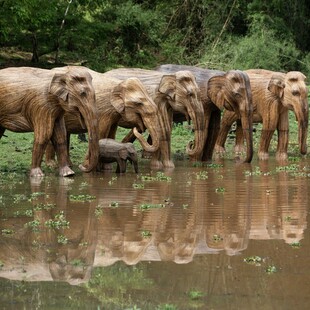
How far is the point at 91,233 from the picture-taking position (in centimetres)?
988

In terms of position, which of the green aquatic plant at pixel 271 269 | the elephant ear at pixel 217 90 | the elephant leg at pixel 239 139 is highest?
the green aquatic plant at pixel 271 269

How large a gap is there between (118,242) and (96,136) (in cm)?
588

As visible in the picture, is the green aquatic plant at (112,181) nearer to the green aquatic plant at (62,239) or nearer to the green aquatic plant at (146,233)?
the green aquatic plant at (146,233)

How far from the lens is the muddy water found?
7293 millimetres

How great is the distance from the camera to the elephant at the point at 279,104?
19.8 metres

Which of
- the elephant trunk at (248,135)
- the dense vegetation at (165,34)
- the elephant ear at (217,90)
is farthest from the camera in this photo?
the dense vegetation at (165,34)

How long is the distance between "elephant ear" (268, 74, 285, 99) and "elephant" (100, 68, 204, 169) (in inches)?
93.7

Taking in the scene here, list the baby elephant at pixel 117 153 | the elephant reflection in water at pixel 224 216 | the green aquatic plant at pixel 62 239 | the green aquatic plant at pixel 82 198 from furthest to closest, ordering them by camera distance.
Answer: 1. the baby elephant at pixel 117 153
2. the green aquatic plant at pixel 82 198
3. the green aquatic plant at pixel 62 239
4. the elephant reflection in water at pixel 224 216

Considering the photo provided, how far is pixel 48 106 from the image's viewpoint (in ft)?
50.5

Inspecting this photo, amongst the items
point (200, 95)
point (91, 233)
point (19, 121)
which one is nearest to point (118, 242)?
point (91, 233)

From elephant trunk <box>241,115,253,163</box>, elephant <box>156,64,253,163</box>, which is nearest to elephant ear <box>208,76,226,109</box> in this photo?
elephant <box>156,64,253,163</box>

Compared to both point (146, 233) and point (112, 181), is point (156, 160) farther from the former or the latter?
point (146, 233)

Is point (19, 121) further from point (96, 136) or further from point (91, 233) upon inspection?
point (91, 233)

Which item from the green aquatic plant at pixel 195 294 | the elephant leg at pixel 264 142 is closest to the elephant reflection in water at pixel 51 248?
the green aquatic plant at pixel 195 294
